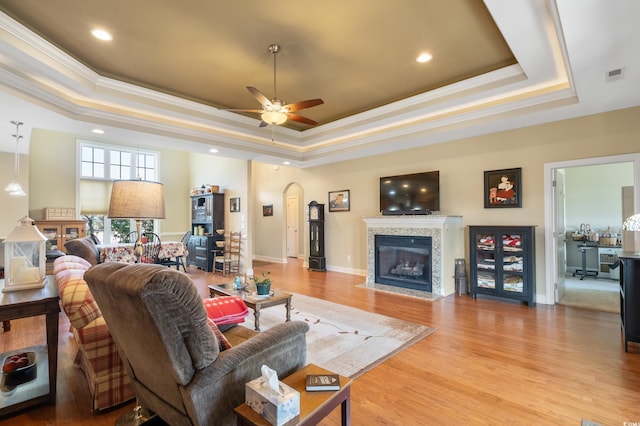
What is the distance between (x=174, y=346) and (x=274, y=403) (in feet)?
1.57

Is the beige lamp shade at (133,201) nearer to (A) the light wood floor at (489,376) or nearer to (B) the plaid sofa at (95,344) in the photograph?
(B) the plaid sofa at (95,344)

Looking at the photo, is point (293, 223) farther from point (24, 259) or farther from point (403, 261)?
point (24, 259)

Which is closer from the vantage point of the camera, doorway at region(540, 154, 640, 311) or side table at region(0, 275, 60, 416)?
side table at region(0, 275, 60, 416)

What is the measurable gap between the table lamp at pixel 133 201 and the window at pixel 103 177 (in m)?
6.78

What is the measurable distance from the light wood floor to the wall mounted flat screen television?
2.10 metres

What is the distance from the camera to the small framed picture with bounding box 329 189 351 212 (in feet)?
23.3

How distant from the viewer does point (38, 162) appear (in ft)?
24.5

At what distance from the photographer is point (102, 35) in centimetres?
324

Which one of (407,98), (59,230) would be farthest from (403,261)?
(59,230)

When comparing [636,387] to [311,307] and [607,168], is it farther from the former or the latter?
[607,168]

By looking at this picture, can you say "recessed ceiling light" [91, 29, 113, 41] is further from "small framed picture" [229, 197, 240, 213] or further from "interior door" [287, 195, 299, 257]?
"interior door" [287, 195, 299, 257]

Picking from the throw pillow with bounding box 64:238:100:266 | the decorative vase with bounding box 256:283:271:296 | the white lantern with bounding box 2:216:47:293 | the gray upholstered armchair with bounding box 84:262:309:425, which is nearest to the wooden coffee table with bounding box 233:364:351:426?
the gray upholstered armchair with bounding box 84:262:309:425

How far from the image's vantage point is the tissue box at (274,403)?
121cm

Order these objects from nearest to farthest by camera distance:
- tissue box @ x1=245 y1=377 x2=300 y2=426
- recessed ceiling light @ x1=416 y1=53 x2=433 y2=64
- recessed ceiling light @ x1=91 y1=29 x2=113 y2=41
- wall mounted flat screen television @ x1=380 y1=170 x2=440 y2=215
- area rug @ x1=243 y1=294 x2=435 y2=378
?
tissue box @ x1=245 y1=377 x2=300 y2=426 < area rug @ x1=243 y1=294 x2=435 y2=378 < recessed ceiling light @ x1=91 y1=29 x2=113 y2=41 < recessed ceiling light @ x1=416 y1=53 x2=433 y2=64 < wall mounted flat screen television @ x1=380 y1=170 x2=440 y2=215
